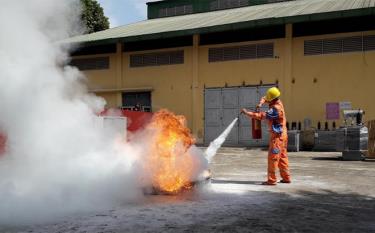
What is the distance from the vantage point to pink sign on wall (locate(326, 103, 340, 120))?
21.6 m

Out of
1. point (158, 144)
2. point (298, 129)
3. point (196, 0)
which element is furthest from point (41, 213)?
point (196, 0)

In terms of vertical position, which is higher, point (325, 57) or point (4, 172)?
point (325, 57)

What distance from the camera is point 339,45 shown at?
2164 centimetres

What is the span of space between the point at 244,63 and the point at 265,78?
138 cm

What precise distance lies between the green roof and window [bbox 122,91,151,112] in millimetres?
3164

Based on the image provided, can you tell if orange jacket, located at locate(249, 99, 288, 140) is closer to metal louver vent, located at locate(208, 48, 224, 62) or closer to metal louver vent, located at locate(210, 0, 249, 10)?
metal louver vent, located at locate(208, 48, 224, 62)

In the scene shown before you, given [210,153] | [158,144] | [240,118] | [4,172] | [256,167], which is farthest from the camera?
[240,118]

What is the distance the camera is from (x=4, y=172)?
7473mm

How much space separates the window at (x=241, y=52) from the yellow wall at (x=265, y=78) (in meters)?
0.23

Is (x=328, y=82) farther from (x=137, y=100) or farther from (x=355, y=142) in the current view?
(x=137, y=100)

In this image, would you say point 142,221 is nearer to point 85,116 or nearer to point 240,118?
point 85,116

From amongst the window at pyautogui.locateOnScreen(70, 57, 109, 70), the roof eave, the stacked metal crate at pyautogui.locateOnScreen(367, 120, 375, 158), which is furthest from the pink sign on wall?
the window at pyautogui.locateOnScreen(70, 57, 109, 70)

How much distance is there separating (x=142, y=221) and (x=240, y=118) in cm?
1861

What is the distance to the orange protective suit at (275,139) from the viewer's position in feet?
31.2
